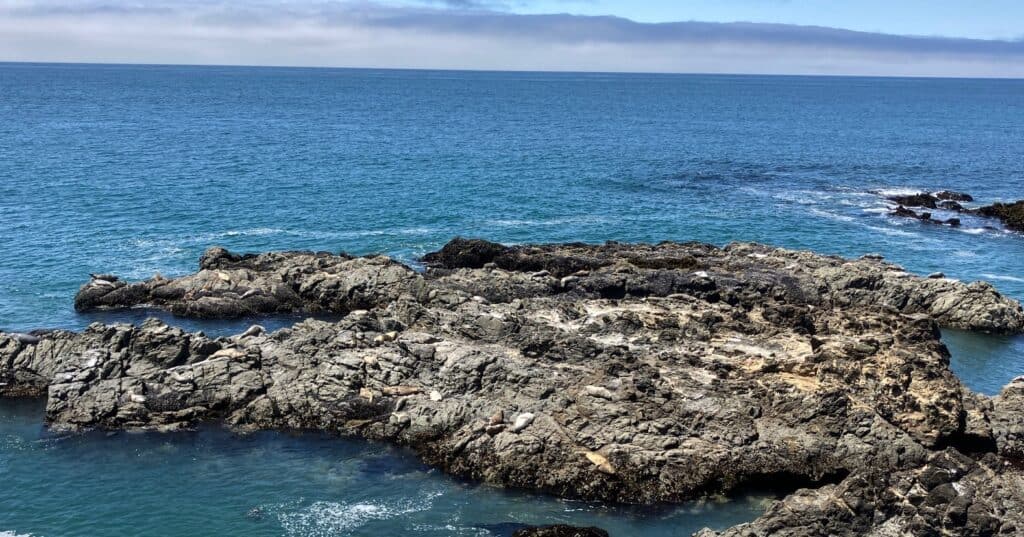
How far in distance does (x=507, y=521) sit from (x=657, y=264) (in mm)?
32036

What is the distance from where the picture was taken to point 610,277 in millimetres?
53594

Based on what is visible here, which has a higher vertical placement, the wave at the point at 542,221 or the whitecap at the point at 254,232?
the whitecap at the point at 254,232

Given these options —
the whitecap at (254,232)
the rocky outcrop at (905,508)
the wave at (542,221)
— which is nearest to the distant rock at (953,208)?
the wave at (542,221)

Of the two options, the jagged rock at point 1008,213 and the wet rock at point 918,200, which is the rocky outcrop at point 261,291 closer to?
the jagged rock at point 1008,213

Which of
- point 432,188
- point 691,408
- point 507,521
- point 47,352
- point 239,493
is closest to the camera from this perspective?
point 507,521

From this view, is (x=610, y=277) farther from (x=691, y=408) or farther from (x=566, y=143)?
(x=566, y=143)

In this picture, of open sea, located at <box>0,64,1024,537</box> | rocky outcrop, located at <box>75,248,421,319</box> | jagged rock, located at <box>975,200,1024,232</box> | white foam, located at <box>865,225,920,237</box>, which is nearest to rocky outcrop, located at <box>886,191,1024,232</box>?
jagged rock, located at <box>975,200,1024,232</box>

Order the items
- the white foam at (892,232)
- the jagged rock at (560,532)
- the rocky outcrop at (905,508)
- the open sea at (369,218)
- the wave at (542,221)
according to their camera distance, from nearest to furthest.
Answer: the rocky outcrop at (905,508), the jagged rock at (560,532), the open sea at (369,218), the white foam at (892,232), the wave at (542,221)

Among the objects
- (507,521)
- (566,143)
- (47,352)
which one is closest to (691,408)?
(507,521)

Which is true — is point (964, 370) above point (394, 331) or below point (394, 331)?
below

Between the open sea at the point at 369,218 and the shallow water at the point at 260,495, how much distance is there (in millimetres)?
90

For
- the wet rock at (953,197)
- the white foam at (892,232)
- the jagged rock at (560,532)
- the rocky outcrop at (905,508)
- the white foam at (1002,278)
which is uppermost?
the rocky outcrop at (905,508)

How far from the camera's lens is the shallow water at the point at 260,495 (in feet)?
102

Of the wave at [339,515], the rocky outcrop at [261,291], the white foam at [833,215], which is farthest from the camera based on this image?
the white foam at [833,215]
